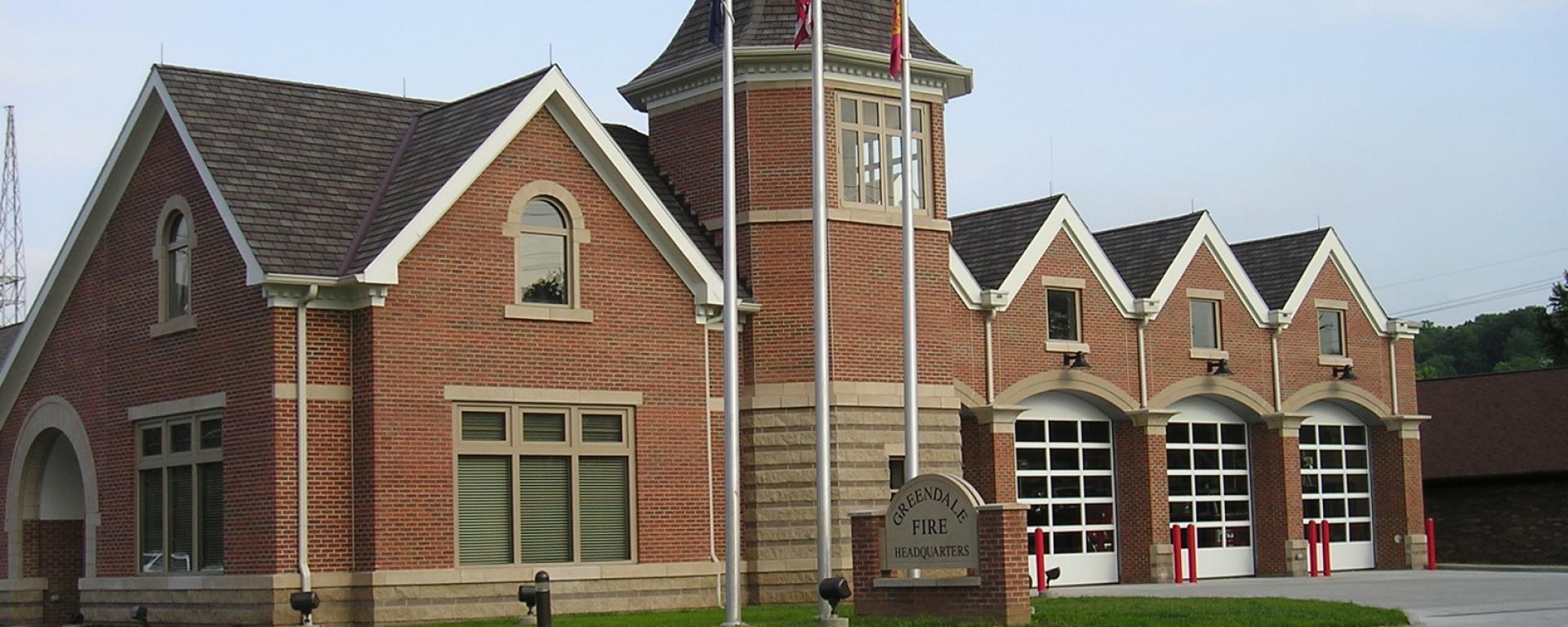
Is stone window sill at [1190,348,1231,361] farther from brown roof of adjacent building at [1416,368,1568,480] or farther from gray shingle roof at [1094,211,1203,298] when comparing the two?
brown roof of adjacent building at [1416,368,1568,480]

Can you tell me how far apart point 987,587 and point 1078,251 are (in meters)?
16.6

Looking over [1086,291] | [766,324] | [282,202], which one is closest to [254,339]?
[282,202]

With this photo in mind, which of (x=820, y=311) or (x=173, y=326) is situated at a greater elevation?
(x=173, y=326)

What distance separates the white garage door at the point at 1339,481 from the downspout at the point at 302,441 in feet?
78.3

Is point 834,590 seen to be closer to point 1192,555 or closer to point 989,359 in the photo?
point 989,359

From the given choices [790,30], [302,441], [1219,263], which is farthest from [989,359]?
[302,441]

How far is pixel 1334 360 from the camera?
138 ft

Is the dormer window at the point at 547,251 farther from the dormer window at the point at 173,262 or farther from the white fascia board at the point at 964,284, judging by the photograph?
the white fascia board at the point at 964,284

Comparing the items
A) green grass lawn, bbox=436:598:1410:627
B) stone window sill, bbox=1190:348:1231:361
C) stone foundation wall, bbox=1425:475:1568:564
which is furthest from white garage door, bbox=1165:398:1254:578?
green grass lawn, bbox=436:598:1410:627

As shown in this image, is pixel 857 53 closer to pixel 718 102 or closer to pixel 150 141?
pixel 718 102

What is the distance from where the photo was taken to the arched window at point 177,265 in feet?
89.6

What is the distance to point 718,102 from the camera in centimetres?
3002

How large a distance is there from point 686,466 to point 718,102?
19.2 ft

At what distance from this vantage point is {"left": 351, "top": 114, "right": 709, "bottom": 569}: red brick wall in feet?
82.7
